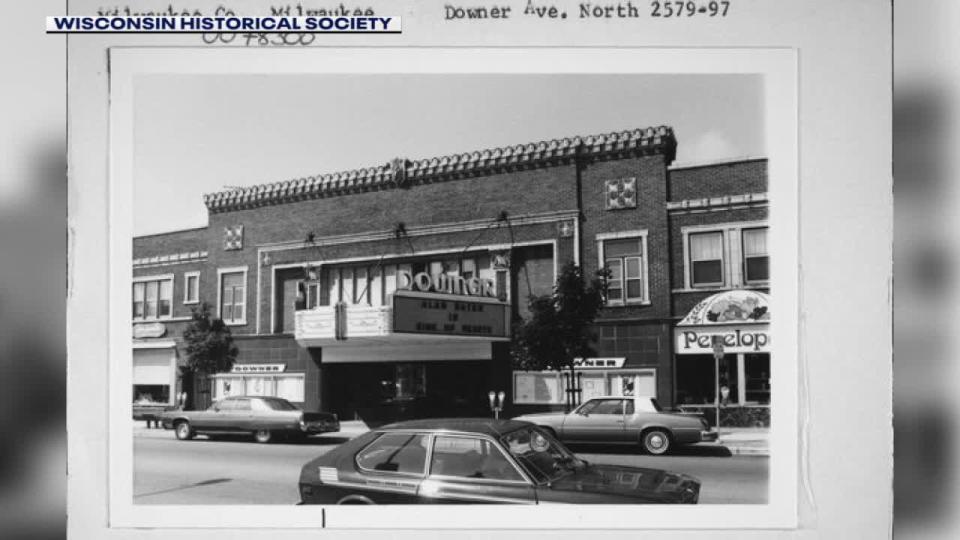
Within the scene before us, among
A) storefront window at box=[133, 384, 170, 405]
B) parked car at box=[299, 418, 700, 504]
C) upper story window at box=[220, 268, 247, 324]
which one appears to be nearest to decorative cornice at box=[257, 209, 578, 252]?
→ upper story window at box=[220, 268, 247, 324]

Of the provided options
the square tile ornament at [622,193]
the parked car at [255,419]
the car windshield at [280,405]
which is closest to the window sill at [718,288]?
the square tile ornament at [622,193]

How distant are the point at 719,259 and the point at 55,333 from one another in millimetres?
6440

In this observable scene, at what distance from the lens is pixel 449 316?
836cm

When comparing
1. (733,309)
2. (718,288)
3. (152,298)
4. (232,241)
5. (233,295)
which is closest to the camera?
(733,309)

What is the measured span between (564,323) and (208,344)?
3.78 meters

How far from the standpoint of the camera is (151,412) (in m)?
8.03

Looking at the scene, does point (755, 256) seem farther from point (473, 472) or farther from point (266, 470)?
point (266, 470)

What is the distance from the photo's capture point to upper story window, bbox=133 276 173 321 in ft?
25.7

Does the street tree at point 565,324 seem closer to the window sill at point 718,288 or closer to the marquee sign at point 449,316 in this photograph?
the marquee sign at point 449,316

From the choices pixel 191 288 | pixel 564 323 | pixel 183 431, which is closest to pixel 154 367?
pixel 183 431

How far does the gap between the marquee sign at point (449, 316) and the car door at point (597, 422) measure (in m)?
1.11

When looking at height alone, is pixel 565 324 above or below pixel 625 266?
below

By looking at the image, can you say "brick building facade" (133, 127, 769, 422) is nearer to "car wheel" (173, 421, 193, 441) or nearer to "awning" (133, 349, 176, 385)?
"awning" (133, 349, 176, 385)

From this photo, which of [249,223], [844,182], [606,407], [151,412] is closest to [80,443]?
[151,412]
